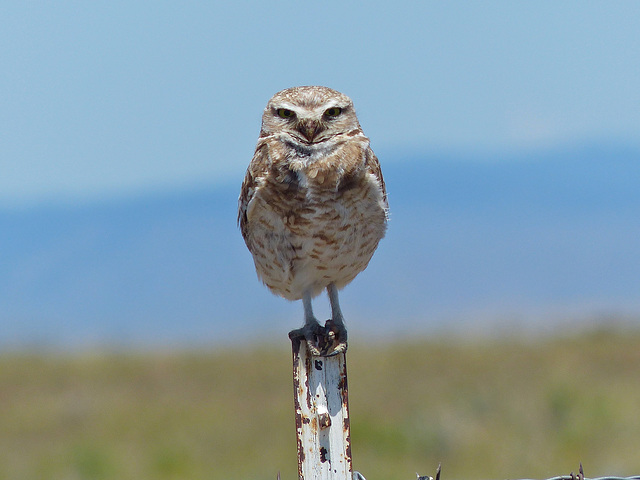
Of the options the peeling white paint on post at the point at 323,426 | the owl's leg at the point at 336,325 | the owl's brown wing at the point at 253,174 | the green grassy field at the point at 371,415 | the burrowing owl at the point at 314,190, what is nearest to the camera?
the peeling white paint on post at the point at 323,426

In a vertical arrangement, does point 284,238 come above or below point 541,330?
below

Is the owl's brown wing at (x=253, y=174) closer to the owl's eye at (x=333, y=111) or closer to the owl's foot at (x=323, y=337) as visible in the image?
the owl's eye at (x=333, y=111)

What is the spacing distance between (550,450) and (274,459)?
306 centimetres

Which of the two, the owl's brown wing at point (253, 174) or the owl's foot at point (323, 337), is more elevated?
the owl's brown wing at point (253, 174)

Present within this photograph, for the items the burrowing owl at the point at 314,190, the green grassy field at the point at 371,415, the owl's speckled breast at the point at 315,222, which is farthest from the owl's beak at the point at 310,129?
the green grassy field at the point at 371,415

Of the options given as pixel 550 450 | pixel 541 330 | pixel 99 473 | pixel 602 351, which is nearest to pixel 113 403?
pixel 99 473

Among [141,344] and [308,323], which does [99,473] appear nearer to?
[308,323]

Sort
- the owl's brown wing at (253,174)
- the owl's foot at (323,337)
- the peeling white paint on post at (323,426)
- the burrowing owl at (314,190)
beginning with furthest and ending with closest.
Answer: the owl's brown wing at (253,174) → the burrowing owl at (314,190) → the owl's foot at (323,337) → the peeling white paint on post at (323,426)

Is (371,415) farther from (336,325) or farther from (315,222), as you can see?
(315,222)

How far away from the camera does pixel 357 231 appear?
4242 mm

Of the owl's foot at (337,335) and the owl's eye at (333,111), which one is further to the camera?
the owl's eye at (333,111)

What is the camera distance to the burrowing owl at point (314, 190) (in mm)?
4020

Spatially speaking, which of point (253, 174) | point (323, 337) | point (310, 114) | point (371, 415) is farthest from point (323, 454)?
point (371, 415)

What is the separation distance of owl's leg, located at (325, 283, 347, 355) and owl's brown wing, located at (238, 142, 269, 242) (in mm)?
634
